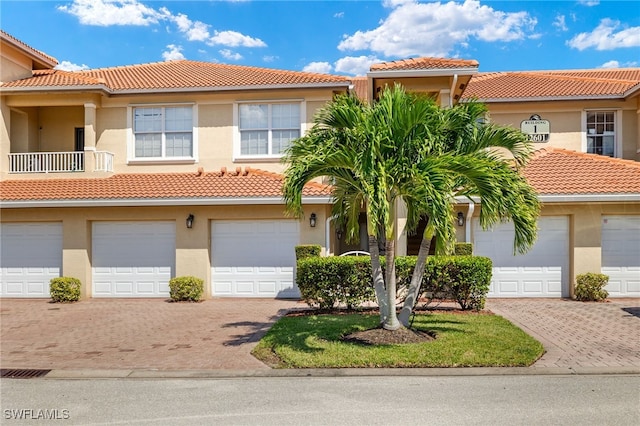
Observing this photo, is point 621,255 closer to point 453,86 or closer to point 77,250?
point 453,86

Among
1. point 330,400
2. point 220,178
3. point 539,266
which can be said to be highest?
point 220,178

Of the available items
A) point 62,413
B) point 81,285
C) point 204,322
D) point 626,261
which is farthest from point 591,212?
point 81,285

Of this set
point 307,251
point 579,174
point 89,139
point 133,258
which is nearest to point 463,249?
point 307,251

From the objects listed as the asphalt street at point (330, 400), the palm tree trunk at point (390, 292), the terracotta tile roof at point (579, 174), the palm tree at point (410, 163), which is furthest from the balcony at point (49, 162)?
the terracotta tile roof at point (579, 174)

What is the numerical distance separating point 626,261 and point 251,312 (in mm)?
10810

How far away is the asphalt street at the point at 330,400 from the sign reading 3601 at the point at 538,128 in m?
13.2

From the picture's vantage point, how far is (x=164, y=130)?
18203mm

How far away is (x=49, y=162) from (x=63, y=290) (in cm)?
512

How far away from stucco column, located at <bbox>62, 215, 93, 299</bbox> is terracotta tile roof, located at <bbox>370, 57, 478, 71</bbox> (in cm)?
1045

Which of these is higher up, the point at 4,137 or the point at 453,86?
the point at 453,86

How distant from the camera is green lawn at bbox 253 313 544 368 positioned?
26.8 feet

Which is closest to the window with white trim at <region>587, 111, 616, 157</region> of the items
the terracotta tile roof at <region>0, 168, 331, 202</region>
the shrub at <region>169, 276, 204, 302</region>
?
the terracotta tile roof at <region>0, 168, 331, 202</region>

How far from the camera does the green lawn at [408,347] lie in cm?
818

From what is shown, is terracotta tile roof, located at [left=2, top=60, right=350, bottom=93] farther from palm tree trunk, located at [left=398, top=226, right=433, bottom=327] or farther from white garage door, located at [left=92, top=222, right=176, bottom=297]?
palm tree trunk, located at [left=398, top=226, right=433, bottom=327]
